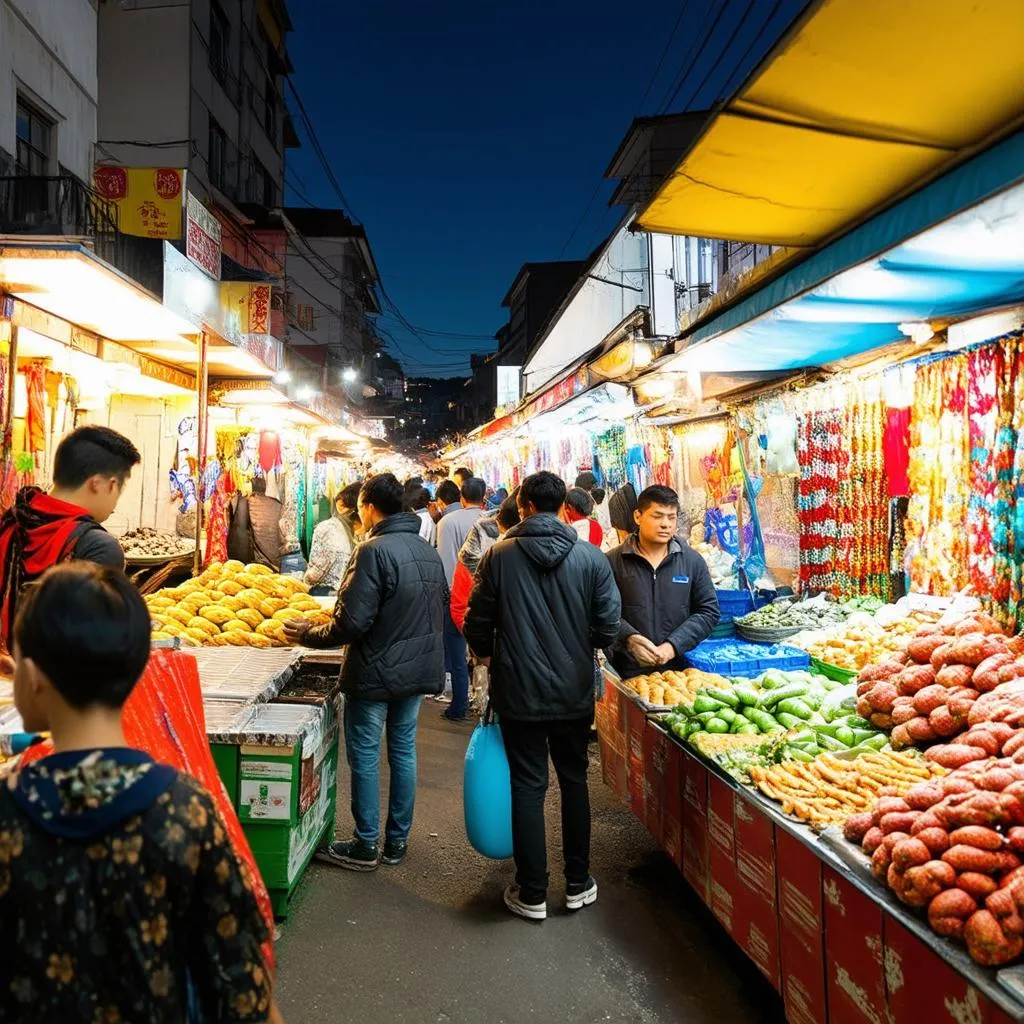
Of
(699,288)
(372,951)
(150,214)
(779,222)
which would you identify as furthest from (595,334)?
(372,951)

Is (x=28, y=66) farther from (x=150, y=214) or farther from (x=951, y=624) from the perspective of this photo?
(x=951, y=624)

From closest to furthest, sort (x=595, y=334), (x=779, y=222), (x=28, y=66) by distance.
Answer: (x=779, y=222), (x=28, y=66), (x=595, y=334)

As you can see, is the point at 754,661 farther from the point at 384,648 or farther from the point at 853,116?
the point at 853,116

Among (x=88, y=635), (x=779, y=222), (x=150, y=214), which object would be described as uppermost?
(x=150, y=214)

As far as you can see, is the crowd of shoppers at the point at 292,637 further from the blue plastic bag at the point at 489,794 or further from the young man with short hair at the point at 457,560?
the blue plastic bag at the point at 489,794

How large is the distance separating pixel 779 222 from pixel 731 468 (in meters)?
3.69

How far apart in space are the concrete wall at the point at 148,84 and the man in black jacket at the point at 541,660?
21.8 metres

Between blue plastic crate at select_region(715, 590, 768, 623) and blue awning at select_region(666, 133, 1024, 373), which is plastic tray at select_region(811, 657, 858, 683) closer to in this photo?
blue plastic crate at select_region(715, 590, 768, 623)

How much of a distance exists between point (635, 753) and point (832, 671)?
1.49m

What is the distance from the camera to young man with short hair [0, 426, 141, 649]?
→ 10.4 ft

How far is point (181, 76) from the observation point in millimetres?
21672

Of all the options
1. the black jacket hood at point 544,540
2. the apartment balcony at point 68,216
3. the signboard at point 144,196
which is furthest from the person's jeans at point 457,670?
the signboard at point 144,196

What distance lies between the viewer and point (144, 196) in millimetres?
11969

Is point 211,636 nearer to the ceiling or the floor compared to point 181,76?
nearer to the floor
